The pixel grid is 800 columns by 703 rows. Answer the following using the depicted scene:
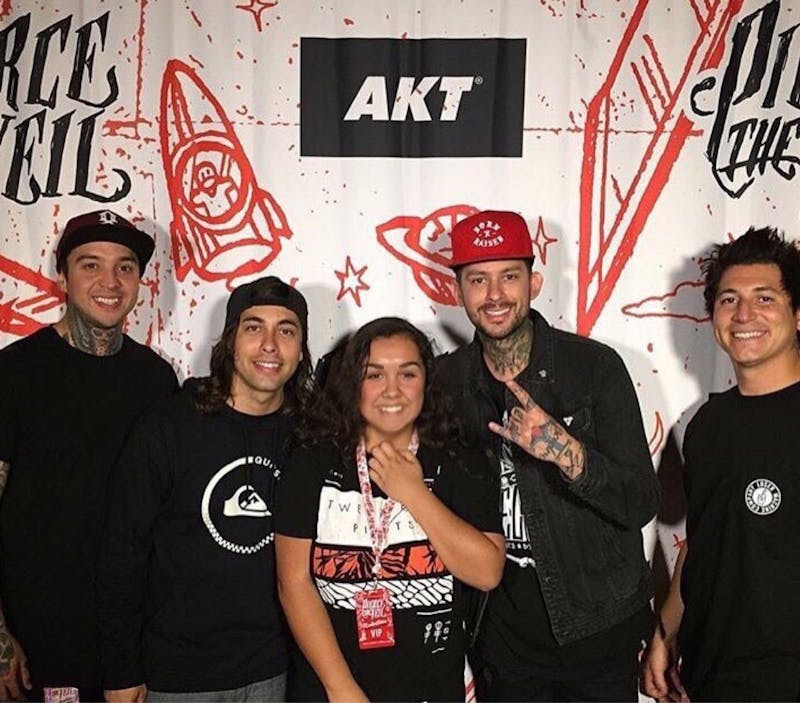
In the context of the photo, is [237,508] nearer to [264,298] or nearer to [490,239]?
[264,298]

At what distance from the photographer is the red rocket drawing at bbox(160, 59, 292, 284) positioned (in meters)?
2.50

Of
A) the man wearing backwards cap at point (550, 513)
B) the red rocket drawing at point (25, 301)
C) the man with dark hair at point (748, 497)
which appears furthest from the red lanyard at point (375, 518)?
the red rocket drawing at point (25, 301)

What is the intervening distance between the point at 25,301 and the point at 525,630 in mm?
1793

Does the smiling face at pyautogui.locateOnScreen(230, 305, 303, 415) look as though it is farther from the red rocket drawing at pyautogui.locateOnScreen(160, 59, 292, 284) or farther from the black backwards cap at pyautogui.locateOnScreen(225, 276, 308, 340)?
the red rocket drawing at pyautogui.locateOnScreen(160, 59, 292, 284)

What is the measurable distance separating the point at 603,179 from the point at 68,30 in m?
1.70

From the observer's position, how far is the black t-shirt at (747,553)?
5.89 feet

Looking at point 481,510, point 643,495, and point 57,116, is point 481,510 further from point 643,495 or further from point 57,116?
point 57,116

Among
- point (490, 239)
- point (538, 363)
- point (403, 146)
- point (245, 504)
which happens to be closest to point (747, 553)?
point (538, 363)

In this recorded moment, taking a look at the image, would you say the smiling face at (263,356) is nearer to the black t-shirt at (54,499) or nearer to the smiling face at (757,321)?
the black t-shirt at (54,499)

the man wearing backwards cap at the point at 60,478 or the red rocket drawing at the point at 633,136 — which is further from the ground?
the red rocket drawing at the point at 633,136

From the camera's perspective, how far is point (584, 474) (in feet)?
5.82

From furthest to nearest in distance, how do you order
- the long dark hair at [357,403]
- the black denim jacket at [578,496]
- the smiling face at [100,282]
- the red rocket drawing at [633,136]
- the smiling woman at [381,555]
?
the red rocket drawing at [633,136] < the smiling face at [100,282] < the black denim jacket at [578,496] < the long dark hair at [357,403] < the smiling woman at [381,555]

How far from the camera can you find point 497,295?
1.98 meters

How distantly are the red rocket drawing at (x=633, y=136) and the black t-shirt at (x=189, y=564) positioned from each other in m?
1.28
